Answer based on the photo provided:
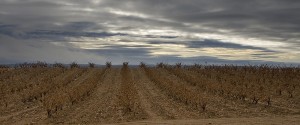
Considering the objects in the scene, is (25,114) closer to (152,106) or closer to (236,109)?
(152,106)

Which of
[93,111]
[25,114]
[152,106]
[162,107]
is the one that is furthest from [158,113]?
[25,114]

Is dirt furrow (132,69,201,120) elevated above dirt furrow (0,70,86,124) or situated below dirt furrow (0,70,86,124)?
above

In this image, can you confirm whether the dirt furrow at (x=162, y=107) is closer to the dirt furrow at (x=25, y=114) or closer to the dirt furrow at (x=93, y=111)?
the dirt furrow at (x=93, y=111)

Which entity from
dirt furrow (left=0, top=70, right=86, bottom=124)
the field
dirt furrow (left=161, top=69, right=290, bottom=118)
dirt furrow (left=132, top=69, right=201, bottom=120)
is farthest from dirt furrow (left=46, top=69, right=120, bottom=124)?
dirt furrow (left=161, top=69, right=290, bottom=118)

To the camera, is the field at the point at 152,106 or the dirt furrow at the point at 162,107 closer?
the field at the point at 152,106

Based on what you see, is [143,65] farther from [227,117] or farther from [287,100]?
[227,117]

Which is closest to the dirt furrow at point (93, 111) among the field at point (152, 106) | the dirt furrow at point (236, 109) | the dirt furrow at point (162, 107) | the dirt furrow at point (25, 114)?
the field at point (152, 106)

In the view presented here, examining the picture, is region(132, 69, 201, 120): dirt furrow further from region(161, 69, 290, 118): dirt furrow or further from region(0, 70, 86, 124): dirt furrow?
Answer: region(0, 70, 86, 124): dirt furrow

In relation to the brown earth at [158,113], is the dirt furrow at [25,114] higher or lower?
lower

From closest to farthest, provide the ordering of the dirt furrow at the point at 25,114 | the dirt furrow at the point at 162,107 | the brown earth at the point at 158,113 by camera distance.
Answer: the brown earth at the point at 158,113, the dirt furrow at the point at 25,114, the dirt furrow at the point at 162,107

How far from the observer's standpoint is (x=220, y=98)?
27.2 m

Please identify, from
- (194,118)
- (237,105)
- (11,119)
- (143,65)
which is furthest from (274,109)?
(143,65)

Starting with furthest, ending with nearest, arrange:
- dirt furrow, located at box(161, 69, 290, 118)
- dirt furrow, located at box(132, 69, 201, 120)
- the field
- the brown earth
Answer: dirt furrow, located at box(161, 69, 290, 118)
dirt furrow, located at box(132, 69, 201, 120)
the field
the brown earth

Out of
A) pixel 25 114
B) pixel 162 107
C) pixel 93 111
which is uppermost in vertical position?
pixel 162 107
